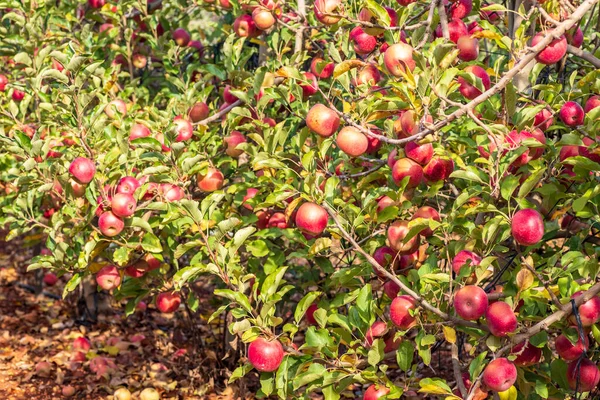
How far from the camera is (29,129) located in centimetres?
371

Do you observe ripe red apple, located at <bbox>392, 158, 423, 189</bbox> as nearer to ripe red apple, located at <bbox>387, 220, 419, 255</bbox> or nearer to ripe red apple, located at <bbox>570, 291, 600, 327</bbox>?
ripe red apple, located at <bbox>387, 220, 419, 255</bbox>

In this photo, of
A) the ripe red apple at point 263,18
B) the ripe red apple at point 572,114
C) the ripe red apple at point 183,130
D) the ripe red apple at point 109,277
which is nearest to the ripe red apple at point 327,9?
the ripe red apple at point 263,18

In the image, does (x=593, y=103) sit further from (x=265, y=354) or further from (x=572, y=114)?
(x=265, y=354)

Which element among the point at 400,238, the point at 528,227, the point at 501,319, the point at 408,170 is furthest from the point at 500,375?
the point at 408,170

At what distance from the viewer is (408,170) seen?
2.35 m

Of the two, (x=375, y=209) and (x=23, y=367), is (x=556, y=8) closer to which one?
(x=375, y=209)

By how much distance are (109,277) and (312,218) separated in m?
1.10

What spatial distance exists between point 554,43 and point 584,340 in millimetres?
916

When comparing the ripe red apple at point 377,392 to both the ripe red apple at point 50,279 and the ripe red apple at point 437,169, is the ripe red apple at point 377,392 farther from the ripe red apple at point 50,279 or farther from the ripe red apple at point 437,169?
the ripe red apple at point 50,279

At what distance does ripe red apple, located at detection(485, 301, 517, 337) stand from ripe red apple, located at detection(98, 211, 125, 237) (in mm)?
1445

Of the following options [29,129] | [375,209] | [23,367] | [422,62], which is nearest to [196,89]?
[29,129]

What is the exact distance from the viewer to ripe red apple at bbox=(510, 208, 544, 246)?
2.08 metres

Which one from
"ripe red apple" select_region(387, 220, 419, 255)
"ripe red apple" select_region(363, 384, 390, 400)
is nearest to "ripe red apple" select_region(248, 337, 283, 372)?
"ripe red apple" select_region(363, 384, 390, 400)

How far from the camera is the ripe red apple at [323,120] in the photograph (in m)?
2.48
